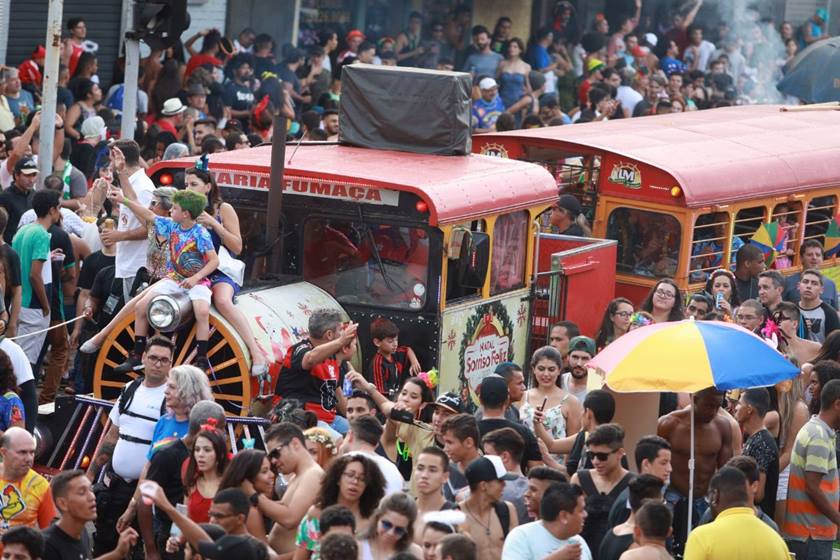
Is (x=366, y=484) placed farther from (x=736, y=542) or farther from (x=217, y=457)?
(x=736, y=542)

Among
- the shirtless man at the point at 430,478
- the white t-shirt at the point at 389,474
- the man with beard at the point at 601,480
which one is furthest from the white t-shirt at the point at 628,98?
the shirtless man at the point at 430,478

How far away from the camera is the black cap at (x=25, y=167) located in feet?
45.3

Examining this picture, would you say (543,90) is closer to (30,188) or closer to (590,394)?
(30,188)

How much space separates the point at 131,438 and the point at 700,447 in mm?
3325

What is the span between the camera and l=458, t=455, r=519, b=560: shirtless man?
8.26m

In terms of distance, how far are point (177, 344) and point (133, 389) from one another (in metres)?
0.92

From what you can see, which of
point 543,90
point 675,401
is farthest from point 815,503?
point 543,90

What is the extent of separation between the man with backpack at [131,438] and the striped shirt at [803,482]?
3729 mm

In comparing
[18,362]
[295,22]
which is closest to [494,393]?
[18,362]

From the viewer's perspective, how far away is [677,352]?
31.6ft

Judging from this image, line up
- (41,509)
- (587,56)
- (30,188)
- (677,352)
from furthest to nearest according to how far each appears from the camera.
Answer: (587,56)
(30,188)
(677,352)
(41,509)

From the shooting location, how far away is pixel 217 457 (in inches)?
345

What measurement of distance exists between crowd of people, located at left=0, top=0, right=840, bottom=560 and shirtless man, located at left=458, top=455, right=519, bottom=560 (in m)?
0.01

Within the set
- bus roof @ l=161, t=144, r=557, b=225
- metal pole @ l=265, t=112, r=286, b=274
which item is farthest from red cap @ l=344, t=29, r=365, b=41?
metal pole @ l=265, t=112, r=286, b=274
